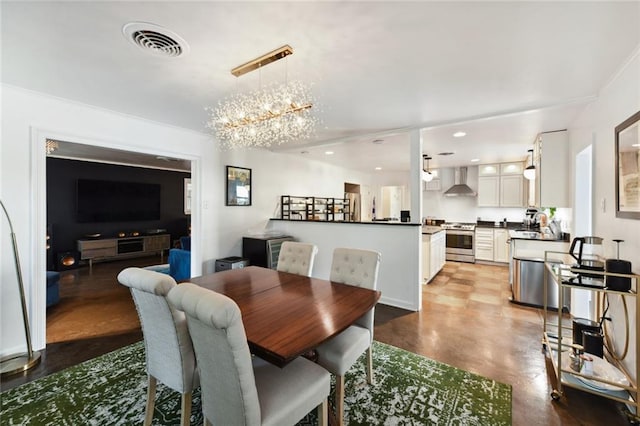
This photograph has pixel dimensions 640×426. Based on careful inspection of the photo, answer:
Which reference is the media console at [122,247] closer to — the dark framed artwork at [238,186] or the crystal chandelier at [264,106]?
the dark framed artwork at [238,186]

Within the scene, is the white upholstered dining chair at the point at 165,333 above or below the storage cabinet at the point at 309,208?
below

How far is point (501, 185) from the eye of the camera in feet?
21.0

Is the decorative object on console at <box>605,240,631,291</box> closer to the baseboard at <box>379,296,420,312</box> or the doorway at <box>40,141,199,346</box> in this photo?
the baseboard at <box>379,296,420,312</box>

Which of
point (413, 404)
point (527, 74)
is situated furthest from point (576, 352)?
point (527, 74)

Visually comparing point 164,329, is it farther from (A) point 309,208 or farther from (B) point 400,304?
(A) point 309,208

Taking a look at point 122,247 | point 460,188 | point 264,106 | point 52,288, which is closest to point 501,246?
point 460,188

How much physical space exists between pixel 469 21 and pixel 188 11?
1592 millimetres

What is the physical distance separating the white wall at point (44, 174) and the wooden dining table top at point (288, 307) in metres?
1.68

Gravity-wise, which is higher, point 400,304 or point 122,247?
point 122,247

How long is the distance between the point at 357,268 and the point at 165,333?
1491mm

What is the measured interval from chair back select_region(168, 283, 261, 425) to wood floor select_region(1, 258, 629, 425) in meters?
1.77

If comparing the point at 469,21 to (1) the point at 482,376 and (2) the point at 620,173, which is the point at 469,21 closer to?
(2) the point at 620,173

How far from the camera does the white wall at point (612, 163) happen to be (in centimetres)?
191

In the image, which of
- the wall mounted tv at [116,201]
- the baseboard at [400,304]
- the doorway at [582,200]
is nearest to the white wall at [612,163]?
the doorway at [582,200]
